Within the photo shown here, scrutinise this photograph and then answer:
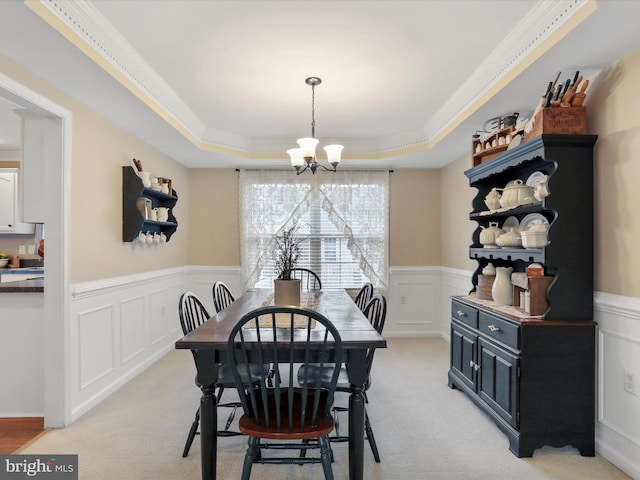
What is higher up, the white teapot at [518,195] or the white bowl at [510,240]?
the white teapot at [518,195]

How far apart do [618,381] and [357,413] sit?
5.11 feet

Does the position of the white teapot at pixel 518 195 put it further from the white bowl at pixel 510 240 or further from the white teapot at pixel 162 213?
the white teapot at pixel 162 213

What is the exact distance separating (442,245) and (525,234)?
2.74 m

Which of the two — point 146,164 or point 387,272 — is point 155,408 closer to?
point 146,164

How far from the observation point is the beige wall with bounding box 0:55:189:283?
2777 mm

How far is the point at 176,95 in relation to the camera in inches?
132

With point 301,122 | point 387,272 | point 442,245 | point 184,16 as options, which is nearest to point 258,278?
point 387,272

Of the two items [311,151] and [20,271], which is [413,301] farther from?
[20,271]

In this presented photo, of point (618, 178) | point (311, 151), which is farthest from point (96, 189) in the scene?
point (618, 178)

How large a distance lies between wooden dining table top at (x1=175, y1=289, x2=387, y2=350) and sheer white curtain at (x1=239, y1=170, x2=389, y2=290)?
1.75 m

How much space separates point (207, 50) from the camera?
102 inches

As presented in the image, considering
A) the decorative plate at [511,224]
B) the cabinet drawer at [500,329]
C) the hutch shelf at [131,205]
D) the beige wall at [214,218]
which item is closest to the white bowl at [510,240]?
the decorative plate at [511,224]

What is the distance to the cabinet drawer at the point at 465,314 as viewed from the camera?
9.84 ft

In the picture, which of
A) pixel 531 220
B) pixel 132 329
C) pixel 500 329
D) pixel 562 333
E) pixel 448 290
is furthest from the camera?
pixel 448 290
